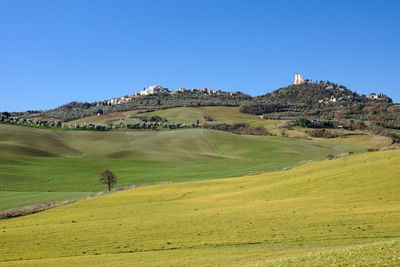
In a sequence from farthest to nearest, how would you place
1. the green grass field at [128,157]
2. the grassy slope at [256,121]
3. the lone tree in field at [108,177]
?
the grassy slope at [256,121] < the green grass field at [128,157] < the lone tree in field at [108,177]

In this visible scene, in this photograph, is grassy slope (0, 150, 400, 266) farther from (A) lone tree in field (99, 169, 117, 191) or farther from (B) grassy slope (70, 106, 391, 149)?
(B) grassy slope (70, 106, 391, 149)

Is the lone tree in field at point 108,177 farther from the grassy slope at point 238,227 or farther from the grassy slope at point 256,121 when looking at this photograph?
the grassy slope at point 256,121

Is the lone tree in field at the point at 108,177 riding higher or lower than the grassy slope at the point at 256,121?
lower

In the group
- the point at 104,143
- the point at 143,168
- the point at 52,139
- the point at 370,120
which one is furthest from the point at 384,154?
the point at 370,120

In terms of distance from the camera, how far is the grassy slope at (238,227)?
20859 mm

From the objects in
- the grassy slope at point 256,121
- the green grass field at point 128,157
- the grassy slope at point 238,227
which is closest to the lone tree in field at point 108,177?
the green grass field at point 128,157

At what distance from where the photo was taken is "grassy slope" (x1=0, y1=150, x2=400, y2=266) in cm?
2086

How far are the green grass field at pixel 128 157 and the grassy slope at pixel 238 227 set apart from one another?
52.9 feet

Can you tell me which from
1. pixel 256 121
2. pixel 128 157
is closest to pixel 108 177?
pixel 128 157

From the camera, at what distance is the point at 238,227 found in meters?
26.8

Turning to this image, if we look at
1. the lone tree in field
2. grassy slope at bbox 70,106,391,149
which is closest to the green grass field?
the lone tree in field

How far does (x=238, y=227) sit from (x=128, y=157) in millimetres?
70209

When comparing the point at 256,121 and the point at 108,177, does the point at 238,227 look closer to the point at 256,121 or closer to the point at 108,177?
the point at 108,177

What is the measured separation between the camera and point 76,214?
38188 mm
